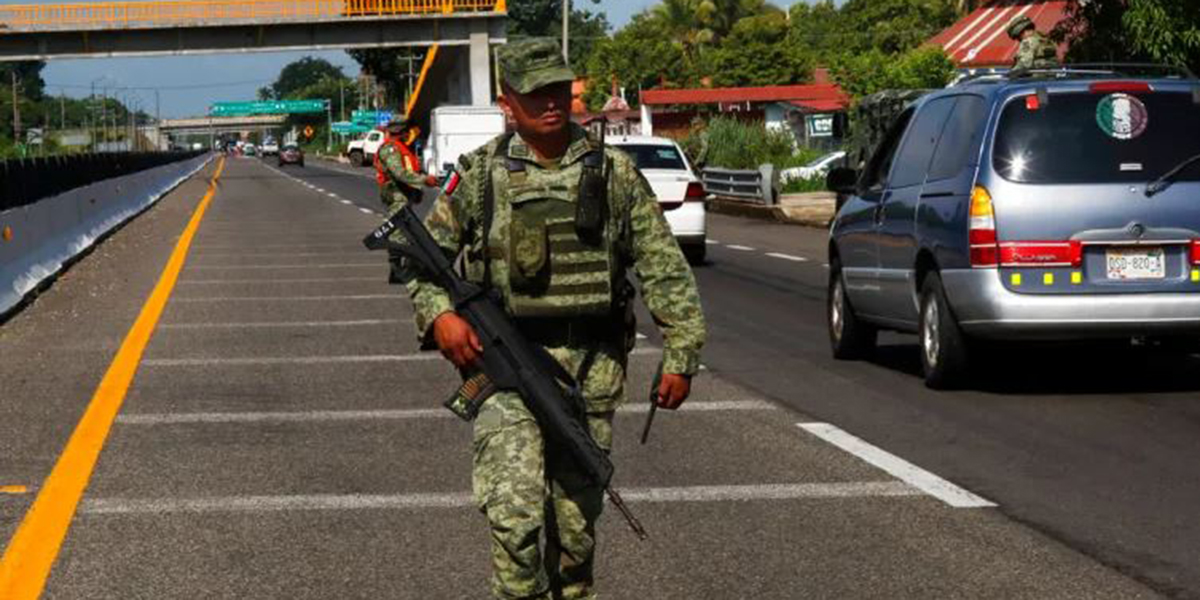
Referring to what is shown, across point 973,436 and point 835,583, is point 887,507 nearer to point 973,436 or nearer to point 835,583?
point 835,583

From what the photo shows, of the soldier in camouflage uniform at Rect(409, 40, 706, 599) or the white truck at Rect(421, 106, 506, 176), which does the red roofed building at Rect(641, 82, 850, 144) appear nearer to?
the white truck at Rect(421, 106, 506, 176)

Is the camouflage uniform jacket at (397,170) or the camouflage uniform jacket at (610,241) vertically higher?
the camouflage uniform jacket at (610,241)

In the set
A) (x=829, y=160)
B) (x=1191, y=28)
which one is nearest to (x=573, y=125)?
(x=1191, y=28)

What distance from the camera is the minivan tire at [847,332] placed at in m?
A: 14.6

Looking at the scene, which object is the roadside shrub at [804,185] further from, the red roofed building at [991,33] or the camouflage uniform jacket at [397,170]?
the camouflage uniform jacket at [397,170]

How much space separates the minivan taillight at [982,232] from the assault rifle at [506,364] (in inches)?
271

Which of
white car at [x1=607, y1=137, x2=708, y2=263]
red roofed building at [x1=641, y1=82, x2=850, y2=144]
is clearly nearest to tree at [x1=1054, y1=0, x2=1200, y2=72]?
white car at [x1=607, y1=137, x2=708, y2=263]

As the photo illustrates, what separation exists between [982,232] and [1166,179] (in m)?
1.06

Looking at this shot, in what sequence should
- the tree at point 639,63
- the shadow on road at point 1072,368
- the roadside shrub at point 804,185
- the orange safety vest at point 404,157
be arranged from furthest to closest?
the tree at point 639,63, the roadside shrub at point 804,185, the orange safety vest at point 404,157, the shadow on road at point 1072,368

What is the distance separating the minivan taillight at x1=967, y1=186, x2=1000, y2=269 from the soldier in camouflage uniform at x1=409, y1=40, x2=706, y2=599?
6.57 metres

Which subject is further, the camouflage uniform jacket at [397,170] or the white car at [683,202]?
the white car at [683,202]

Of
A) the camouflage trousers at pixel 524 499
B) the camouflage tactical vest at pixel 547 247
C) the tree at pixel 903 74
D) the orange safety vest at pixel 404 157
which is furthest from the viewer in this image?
the tree at pixel 903 74

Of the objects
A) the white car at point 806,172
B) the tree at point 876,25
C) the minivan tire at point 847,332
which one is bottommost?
the white car at point 806,172

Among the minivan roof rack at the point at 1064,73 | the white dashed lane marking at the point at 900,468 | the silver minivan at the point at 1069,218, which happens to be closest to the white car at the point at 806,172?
the minivan roof rack at the point at 1064,73
